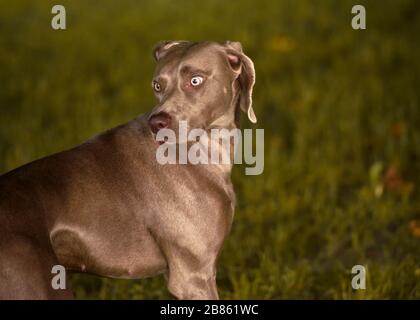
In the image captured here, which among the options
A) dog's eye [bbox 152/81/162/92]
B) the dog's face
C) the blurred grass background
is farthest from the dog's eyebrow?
the blurred grass background

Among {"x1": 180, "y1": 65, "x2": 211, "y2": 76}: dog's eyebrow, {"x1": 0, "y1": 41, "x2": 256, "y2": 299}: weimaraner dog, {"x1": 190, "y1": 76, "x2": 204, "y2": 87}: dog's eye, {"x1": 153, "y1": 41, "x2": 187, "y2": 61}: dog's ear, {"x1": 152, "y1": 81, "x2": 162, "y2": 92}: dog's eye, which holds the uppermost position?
{"x1": 153, "y1": 41, "x2": 187, "y2": 61}: dog's ear

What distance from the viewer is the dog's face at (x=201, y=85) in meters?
3.40

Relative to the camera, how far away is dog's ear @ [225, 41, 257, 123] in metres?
3.58

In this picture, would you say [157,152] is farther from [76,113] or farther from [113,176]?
[76,113]

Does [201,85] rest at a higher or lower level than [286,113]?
higher

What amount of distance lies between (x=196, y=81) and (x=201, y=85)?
0.03 metres

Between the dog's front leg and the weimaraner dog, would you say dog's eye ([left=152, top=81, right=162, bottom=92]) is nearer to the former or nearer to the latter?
the weimaraner dog

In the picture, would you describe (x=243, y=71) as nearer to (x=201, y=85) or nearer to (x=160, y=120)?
(x=201, y=85)

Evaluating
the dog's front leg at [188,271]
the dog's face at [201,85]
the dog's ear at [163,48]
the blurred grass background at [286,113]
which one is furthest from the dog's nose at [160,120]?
the blurred grass background at [286,113]

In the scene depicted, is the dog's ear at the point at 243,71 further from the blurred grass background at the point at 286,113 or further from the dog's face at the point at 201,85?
the blurred grass background at the point at 286,113

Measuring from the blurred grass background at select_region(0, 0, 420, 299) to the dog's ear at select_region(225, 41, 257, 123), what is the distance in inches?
45.3

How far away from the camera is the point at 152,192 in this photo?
11.3 feet

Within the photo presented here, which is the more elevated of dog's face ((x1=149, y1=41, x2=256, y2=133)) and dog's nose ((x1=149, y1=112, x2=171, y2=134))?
dog's face ((x1=149, y1=41, x2=256, y2=133))

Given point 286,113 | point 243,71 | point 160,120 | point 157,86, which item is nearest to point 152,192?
point 160,120
